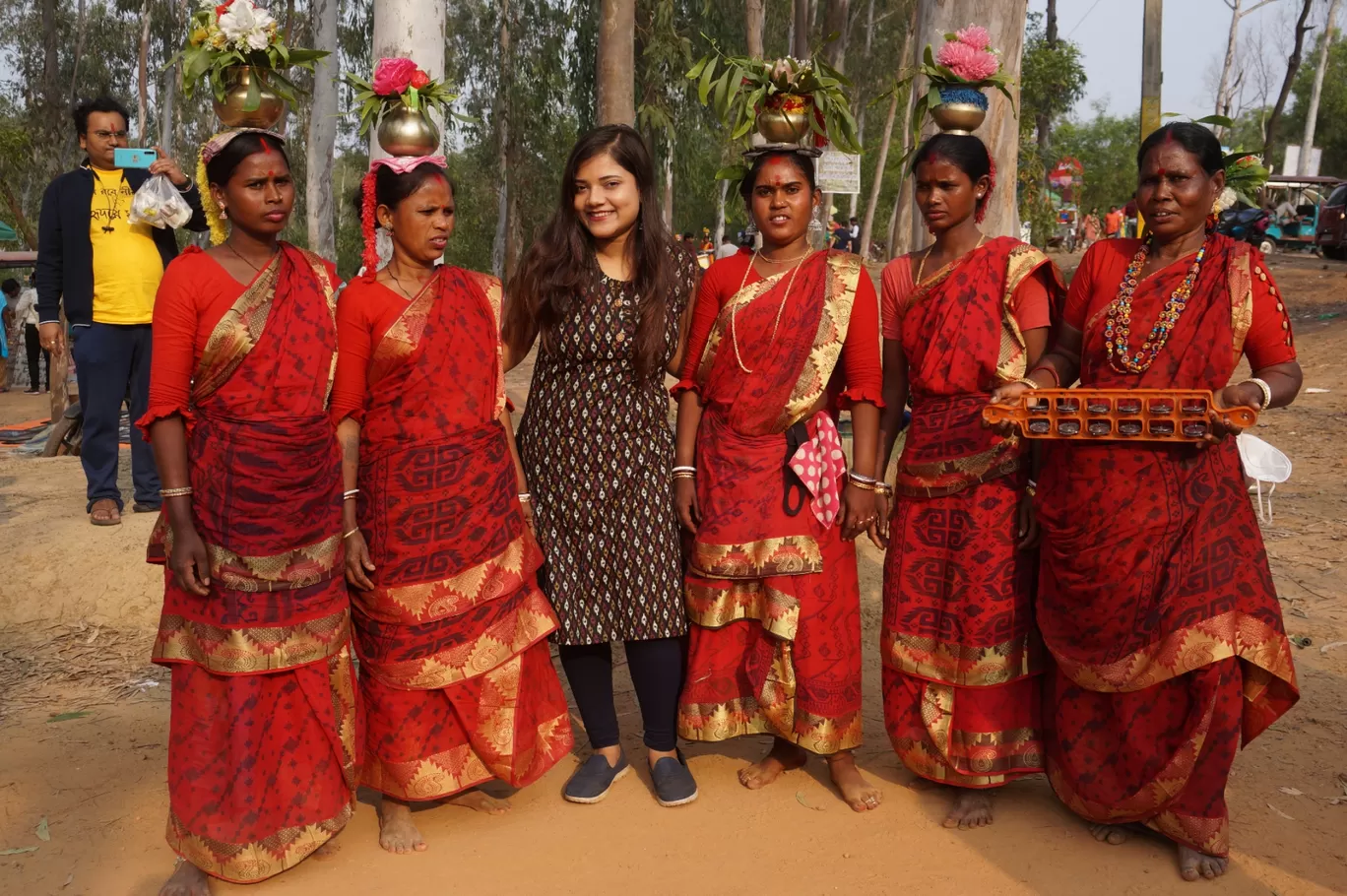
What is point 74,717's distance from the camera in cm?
441

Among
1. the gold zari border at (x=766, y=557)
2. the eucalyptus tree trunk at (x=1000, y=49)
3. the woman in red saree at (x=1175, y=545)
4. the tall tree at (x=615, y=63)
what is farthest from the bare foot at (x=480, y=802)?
the tall tree at (x=615, y=63)

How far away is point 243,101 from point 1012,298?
221 centimetres

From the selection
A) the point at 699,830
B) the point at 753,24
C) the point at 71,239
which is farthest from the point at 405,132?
the point at 753,24

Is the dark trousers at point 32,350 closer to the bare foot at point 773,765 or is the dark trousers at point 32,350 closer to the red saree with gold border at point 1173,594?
the bare foot at point 773,765

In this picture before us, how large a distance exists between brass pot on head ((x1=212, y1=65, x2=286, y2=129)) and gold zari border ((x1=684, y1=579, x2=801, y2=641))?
72.0 inches

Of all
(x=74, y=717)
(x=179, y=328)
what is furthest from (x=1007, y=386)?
(x=74, y=717)

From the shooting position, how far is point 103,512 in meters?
5.81

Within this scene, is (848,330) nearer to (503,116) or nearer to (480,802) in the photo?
(480,802)

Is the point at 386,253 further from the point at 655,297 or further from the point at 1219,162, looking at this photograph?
the point at 1219,162

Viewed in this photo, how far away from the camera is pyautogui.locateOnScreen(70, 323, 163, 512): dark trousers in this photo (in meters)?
5.44

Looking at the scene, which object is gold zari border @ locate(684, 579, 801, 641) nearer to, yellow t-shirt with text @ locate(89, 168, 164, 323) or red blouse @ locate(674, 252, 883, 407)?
red blouse @ locate(674, 252, 883, 407)

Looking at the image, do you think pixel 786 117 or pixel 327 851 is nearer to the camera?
pixel 327 851

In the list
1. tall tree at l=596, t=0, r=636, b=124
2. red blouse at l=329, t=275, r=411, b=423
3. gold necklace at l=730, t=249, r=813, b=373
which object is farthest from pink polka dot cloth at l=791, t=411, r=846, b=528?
tall tree at l=596, t=0, r=636, b=124

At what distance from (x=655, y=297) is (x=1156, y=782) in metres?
1.95
